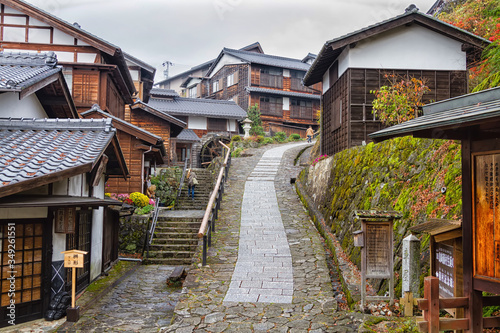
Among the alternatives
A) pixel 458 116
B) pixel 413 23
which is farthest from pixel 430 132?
pixel 413 23

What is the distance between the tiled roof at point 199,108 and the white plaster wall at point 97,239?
28.5 metres

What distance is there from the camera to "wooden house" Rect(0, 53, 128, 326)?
7621 millimetres

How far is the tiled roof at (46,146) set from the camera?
735 centimetres

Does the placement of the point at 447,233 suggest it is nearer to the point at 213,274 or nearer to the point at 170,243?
the point at 213,274

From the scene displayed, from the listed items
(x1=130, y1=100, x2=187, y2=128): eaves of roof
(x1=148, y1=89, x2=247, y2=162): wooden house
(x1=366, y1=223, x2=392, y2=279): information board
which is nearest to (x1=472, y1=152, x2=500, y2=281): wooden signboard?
(x1=366, y1=223, x2=392, y2=279): information board

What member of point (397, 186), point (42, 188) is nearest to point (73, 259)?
point (42, 188)

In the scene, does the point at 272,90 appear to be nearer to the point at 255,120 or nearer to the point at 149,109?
the point at 255,120

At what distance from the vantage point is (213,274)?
1046 centimetres

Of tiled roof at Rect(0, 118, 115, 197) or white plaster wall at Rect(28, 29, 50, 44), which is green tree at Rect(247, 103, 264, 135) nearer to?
white plaster wall at Rect(28, 29, 50, 44)

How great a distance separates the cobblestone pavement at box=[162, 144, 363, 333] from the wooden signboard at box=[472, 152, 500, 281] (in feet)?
10.9

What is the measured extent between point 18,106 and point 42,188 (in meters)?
3.56

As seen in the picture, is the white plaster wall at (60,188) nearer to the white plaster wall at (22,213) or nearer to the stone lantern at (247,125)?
the white plaster wall at (22,213)

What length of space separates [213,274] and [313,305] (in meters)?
3.09

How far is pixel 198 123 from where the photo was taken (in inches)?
1642
